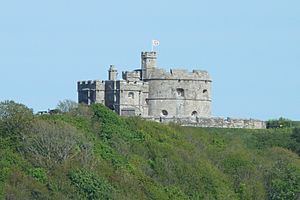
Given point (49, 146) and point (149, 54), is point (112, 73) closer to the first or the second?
point (149, 54)

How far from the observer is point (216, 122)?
100750 mm

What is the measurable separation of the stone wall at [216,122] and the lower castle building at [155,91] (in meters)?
1.35

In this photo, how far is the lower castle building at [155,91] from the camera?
99125 millimetres

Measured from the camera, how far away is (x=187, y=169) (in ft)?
276

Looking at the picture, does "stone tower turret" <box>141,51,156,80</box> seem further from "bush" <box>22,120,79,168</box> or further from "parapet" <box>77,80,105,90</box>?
"bush" <box>22,120,79,168</box>

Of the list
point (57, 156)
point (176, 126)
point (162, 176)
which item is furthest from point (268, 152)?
point (57, 156)

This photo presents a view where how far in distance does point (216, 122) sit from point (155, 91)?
3960 millimetres

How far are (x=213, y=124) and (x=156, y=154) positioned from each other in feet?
49.8

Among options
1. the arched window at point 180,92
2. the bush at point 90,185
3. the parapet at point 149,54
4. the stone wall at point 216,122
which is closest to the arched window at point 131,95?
the stone wall at point 216,122

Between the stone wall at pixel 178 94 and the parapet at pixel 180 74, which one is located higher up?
the parapet at pixel 180 74

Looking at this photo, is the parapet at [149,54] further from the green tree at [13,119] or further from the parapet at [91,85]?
the green tree at [13,119]

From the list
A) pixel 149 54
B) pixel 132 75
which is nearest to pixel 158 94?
pixel 132 75

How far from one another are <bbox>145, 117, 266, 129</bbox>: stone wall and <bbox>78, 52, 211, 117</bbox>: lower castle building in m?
1.35

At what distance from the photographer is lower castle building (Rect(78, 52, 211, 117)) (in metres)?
99.1
